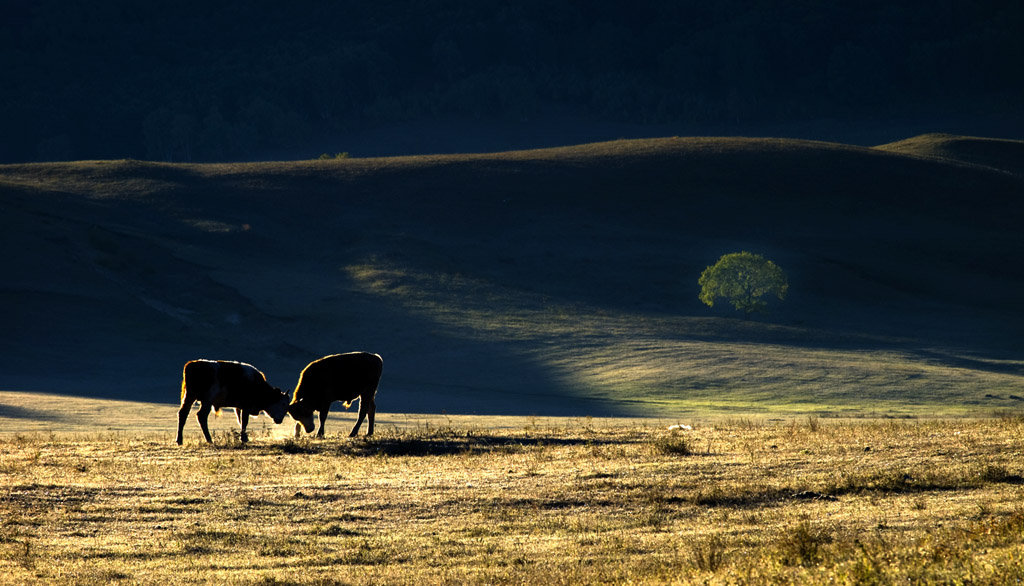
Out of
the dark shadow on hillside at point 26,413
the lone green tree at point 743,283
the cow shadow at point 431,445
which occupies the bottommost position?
the dark shadow on hillside at point 26,413

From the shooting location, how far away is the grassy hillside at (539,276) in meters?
56.0

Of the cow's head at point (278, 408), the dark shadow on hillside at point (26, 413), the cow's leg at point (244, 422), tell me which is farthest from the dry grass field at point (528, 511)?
the dark shadow on hillside at point (26, 413)

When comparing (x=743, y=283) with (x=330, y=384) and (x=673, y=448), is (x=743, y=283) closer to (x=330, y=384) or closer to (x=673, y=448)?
(x=330, y=384)

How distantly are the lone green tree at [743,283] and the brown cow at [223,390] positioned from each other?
5362cm

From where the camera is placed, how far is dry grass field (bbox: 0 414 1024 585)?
1153cm

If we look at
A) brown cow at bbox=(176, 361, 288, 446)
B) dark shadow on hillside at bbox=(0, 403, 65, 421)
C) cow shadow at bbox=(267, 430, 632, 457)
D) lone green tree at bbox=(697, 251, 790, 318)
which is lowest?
dark shadow on hillside at bbox=(0, 403, 65, 421)

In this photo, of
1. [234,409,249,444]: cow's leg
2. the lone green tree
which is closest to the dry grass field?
[234,409,249,444]: cow's leg

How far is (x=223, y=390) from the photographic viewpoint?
24797mm

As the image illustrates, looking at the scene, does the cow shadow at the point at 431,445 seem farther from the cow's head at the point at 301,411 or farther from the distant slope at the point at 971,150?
the distant slope at the point at 971,150

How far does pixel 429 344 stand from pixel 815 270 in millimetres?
37546

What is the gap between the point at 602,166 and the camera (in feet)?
401

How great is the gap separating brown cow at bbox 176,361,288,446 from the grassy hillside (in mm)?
23138

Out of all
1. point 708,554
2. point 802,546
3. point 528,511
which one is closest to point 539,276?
point 528,511

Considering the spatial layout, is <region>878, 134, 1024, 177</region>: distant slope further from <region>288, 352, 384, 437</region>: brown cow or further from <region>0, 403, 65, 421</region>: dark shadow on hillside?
<region>288, 352, 384, 437</region>: brown cow
